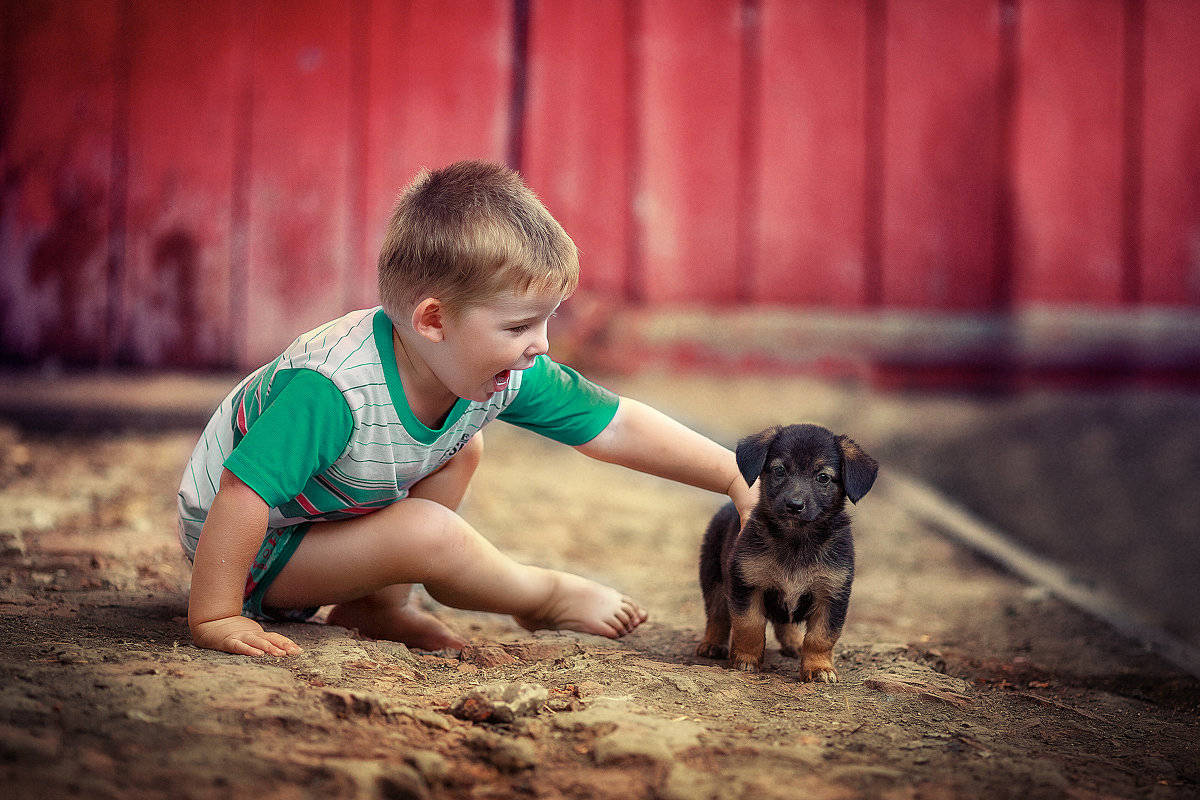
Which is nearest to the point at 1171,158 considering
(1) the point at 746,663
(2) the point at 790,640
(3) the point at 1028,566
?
(3) the point at 1028,566

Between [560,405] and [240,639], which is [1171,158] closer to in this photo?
[560,405]

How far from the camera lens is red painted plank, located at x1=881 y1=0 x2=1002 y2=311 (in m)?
5.11

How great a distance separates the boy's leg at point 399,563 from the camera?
2281 mm

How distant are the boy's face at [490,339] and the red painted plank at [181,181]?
326 cm

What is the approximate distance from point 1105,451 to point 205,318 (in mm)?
4472

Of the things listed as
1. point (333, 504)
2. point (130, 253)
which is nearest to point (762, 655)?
point (333, 504)

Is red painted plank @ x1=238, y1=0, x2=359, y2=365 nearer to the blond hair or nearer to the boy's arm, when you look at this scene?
the blond hair

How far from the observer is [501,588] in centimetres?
244

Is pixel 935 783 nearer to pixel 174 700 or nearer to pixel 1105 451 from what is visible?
pixel 174 700

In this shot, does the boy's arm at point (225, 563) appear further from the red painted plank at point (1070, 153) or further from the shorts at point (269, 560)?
the red painted plank at point (1070, 153)

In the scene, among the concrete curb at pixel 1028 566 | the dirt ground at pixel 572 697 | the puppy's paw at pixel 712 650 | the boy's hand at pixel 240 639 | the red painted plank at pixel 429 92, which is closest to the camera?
the dirt ground at pixel 572 697

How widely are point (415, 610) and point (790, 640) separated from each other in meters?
0.98

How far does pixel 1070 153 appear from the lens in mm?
5125

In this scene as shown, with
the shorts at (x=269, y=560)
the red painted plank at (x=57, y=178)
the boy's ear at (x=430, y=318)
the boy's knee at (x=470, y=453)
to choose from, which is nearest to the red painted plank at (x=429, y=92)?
the red painted plank at (x=57, y=178)
